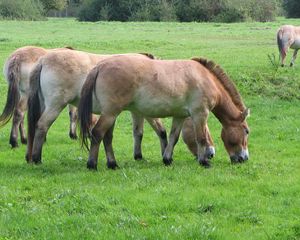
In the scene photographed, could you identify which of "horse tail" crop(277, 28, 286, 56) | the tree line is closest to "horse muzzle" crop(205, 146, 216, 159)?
"horse tail" crop(277, 28, 286, 56)

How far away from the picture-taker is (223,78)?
402 inches

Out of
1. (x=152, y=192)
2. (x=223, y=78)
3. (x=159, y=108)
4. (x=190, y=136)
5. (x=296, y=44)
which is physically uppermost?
(x=223, y=78)

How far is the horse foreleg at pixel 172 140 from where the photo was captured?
10070mm

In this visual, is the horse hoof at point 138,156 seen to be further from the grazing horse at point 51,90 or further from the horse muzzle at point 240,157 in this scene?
the horse muzzle at point 240,157

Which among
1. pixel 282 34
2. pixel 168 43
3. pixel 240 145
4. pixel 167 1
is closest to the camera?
→ pixel 240 145

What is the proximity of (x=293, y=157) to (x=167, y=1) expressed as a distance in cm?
5830

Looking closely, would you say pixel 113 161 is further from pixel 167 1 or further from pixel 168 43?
pixel 167 1

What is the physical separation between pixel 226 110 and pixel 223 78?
1.93 feet

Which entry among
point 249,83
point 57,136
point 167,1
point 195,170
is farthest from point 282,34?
point 167,1

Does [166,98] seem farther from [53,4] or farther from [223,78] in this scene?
[53,4]

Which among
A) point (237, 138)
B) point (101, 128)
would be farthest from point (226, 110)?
point (101, 128)

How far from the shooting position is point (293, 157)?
1051 centimetres

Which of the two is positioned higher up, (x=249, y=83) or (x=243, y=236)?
(x=243, y=236)

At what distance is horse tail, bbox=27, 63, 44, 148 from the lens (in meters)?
9.98
